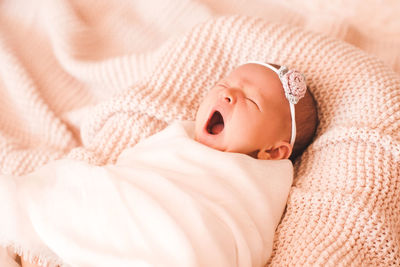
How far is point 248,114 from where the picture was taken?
3.30ft

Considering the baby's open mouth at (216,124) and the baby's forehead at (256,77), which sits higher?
the baby's forehead at (256,77)

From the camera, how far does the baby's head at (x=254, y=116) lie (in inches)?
39.7

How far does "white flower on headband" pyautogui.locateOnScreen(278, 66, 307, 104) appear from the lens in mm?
998

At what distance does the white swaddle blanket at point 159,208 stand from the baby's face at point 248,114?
2.1 inches

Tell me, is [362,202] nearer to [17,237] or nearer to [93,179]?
[93,179]

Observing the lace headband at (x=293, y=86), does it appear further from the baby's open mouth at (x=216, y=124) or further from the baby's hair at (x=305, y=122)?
the baby's open mouth at (x=216, y=124)

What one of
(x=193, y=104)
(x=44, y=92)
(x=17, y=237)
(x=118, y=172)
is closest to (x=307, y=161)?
(x=193, y=104)

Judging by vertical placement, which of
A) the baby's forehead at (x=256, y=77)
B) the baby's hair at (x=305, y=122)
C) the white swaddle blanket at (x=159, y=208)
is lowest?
the white swaddle blanket at (x=159, y=208)

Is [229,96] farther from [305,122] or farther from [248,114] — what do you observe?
[305,122]

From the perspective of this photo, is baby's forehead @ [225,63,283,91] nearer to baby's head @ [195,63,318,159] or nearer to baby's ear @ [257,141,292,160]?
baby's head @ [195,63,318,159]

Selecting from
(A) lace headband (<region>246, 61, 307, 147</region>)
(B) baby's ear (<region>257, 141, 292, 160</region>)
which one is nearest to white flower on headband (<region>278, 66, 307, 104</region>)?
(A) lace headband (<region>246, 61, 307, 147</region>)

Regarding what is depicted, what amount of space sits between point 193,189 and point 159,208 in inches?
4.3

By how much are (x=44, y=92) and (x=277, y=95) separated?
3.05 ft

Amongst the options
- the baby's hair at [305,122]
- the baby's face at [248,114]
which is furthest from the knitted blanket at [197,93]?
the baby's face at [248,114]
